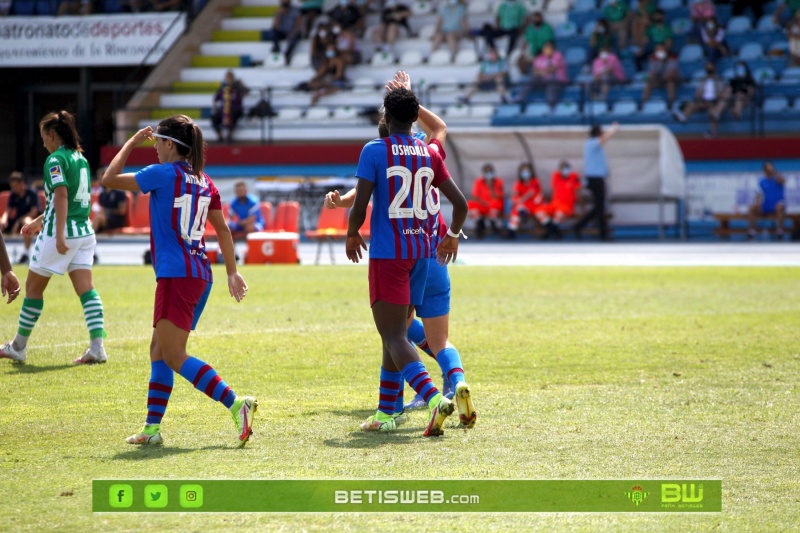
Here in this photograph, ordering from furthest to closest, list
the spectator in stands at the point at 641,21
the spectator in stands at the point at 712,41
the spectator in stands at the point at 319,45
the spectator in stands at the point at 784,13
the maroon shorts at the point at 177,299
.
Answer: the spectator in stands at the point at 319,45 < the spectator in stands at the point at 641,21 < the spectator in stands at the point at 784,13 < the spectator in stands at the point at 712,41 < the maroon shorts at the point at 177,299

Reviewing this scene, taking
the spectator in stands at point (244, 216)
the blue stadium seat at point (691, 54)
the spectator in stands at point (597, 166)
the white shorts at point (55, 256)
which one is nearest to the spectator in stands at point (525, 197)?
the spectator in stands at point (597, 166)

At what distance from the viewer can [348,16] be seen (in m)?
34.8

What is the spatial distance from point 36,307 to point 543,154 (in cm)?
2046

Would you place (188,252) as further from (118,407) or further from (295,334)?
(295,334)

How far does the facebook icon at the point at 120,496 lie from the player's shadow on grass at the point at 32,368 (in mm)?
4103

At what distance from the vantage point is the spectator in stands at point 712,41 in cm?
3033

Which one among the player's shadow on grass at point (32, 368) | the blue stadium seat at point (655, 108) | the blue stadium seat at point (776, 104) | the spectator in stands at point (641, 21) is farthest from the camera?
the spectator in stands at point (641, 21)

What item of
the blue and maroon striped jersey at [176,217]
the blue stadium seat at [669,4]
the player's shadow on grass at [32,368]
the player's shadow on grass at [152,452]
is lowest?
the player's shadow on grass at [32,368]

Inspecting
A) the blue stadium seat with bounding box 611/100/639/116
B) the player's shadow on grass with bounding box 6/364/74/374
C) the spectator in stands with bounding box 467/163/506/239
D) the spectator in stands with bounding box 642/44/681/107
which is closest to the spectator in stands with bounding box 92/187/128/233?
the spectator in stands with bounding box 467/163/506/239

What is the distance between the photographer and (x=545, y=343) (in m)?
10.9

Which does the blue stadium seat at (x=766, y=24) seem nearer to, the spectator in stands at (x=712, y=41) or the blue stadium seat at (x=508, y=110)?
the spectator in stands at (x=712, y=41)

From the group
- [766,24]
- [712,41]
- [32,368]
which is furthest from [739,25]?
[32,368]

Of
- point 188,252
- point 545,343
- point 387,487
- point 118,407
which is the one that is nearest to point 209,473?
point 387,487

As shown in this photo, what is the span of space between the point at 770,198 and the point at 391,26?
1330cm
